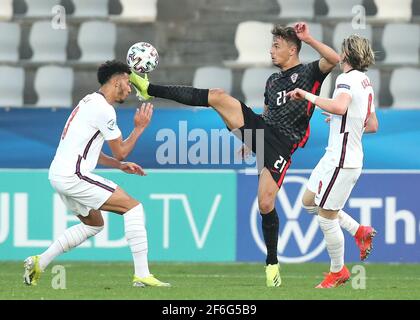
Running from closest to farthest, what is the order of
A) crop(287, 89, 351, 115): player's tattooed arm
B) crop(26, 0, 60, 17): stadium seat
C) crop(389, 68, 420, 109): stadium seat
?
1. crop(287, 89, 351, 115): player's tattooed arm
2. crop(389, 68, 420, 109): stadium seat
3. crop(26, 0, 60, 17): stadium seat

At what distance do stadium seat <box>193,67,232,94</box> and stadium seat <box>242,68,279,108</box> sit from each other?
197 mm

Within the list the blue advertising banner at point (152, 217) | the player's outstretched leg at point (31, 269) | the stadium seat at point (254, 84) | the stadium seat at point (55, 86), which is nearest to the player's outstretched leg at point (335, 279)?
the player's outstretched leg at point (31, 269)

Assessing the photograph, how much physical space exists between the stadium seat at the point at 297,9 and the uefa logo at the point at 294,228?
3.48m

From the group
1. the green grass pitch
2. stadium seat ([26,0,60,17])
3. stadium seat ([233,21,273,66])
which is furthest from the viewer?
stadium seat ([26,0,60,17])

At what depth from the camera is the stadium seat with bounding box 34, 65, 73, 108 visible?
543 inches

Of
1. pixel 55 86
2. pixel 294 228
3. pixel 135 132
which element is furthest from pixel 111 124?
pixel 55 86

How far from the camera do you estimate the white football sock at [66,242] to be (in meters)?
8.66

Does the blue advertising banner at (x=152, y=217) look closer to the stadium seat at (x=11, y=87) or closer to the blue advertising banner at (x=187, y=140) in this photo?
the blue advertising banner at (x=187, y=140)

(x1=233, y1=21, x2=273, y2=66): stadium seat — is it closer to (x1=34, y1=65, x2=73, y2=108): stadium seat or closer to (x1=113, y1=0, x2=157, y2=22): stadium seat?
(x1=113, y1=0, x2=157, y2=22): stadium seat

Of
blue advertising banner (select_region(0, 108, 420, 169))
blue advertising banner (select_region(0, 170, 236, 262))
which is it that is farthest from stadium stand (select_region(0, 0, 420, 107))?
blue advertising banner (select_region(0, 170, 236, 262))

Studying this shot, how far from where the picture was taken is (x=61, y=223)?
1145 centimetres

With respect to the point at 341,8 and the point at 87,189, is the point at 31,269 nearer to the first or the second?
the point at 87,189
